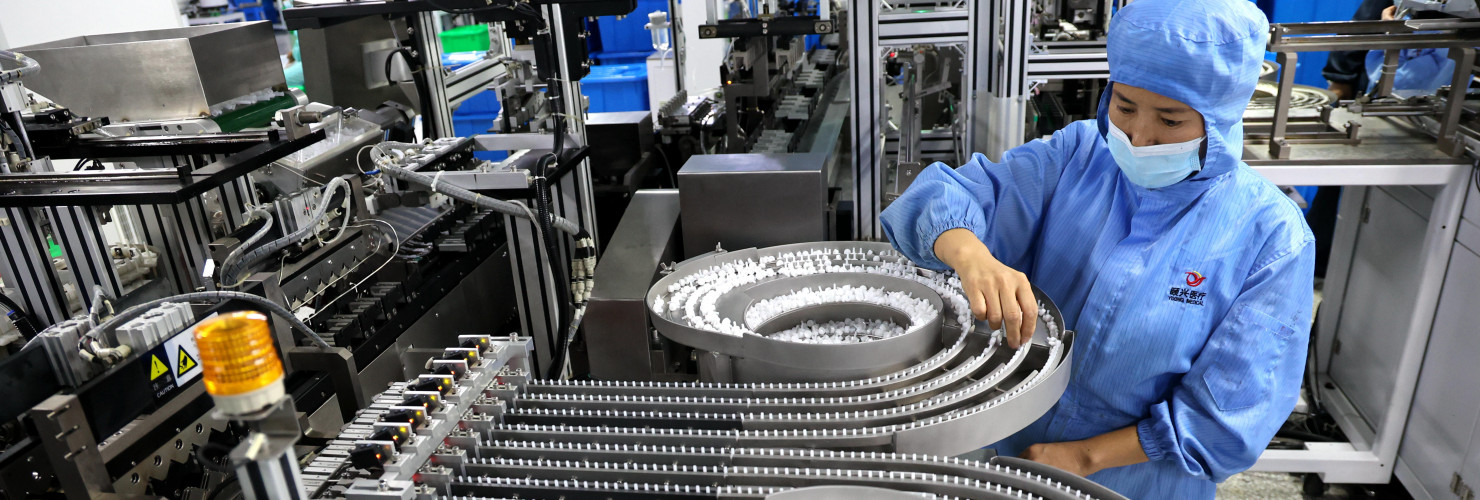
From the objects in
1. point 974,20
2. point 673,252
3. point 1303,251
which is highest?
point 974,20

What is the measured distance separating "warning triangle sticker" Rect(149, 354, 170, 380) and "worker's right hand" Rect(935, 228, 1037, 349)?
95cm

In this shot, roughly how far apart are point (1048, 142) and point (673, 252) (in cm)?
69

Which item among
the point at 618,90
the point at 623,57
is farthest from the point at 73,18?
the point at 623,57

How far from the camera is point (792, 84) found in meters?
3.44

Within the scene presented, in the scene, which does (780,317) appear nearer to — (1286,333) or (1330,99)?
(1286,333)

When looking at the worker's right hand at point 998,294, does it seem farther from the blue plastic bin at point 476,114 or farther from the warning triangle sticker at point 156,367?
the blue plastic bin at point 476,114

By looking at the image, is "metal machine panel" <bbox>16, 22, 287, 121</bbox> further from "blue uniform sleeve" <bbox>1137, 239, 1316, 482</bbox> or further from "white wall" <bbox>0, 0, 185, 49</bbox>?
"blue uniform sleeve" <bbox>1137, 239, 1316, 482</bbox>

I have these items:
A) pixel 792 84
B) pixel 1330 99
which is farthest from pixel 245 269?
pixel 1330 99

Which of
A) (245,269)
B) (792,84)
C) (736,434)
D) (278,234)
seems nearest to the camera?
(736,434)

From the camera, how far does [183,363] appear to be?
1.01 m

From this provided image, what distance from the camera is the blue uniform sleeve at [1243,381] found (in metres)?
1.06

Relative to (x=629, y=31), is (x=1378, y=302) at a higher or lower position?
lower

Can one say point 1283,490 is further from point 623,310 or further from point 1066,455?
point 623,310

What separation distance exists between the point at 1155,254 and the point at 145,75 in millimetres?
2204
